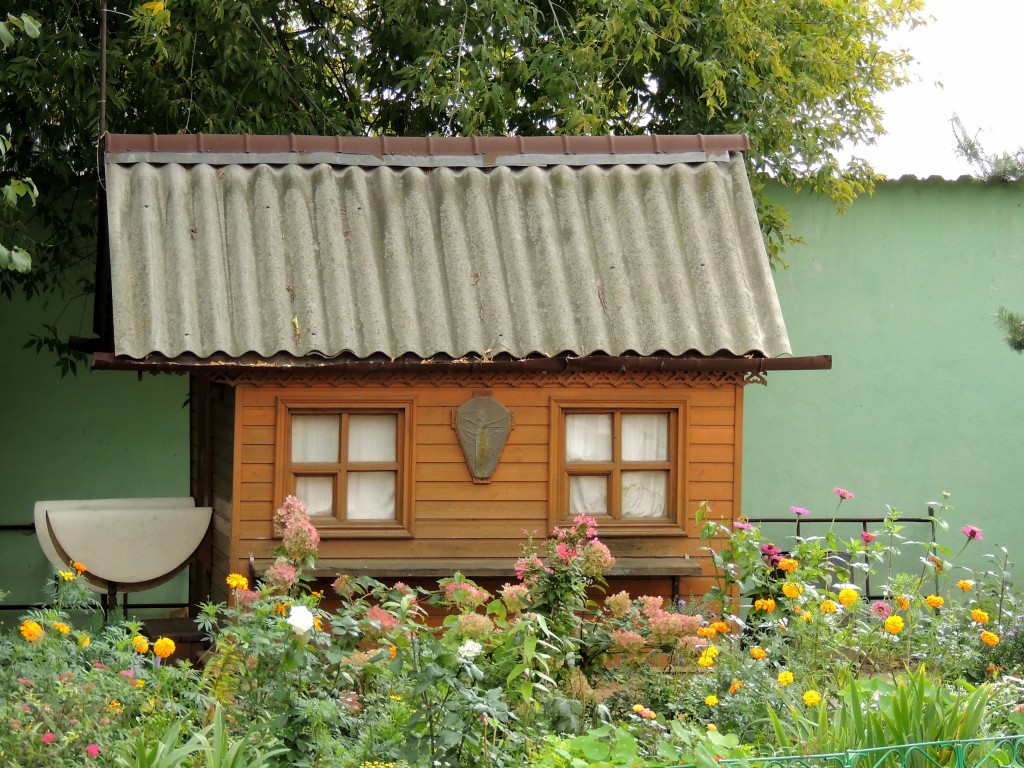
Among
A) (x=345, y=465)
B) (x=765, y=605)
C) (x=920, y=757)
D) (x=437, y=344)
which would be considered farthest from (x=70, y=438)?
(x=920, y=757)

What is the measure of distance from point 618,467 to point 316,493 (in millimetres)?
2060

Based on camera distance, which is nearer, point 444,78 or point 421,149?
point 421,149

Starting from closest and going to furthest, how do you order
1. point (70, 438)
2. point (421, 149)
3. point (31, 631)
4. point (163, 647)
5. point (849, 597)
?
point (31, 631) < point (163, 647) < point (849, 597) < point (421, 149) < point (70, 438)

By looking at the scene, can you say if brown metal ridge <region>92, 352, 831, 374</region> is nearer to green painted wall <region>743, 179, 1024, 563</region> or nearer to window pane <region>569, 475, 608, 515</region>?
window pane <region>569, 475, 608, 515</region>

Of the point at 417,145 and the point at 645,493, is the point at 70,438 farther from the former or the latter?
the point at 645,493

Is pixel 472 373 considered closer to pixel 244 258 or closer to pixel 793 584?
pixel 244 258

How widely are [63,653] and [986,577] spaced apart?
252 inches

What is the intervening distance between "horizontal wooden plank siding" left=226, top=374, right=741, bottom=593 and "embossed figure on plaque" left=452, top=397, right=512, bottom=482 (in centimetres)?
6

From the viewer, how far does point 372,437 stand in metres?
8.16

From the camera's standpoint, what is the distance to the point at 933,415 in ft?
44.4

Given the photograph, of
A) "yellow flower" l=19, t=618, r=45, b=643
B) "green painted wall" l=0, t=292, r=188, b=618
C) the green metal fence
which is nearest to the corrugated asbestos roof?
"yellow flower" l=19, t=618, r=45, b=643

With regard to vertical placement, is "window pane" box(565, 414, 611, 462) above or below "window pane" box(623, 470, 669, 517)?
above

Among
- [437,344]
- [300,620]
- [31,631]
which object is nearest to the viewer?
[300,620]

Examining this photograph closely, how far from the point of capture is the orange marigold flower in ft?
21.7
